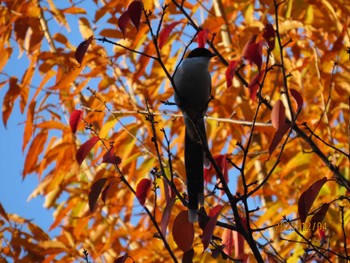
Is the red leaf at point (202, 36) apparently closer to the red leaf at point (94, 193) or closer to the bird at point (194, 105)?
the bird at point (194, 105)

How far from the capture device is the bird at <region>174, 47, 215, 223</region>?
7.71 feet

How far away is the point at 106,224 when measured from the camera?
363 cm

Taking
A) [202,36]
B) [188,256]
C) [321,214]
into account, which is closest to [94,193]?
[188,256]

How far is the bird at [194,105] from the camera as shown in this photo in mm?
2350

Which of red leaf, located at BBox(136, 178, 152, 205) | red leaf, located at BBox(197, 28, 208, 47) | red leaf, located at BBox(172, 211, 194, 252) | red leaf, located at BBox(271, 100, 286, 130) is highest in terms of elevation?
red leaf, located at BBox(197, 28, 208, 47)

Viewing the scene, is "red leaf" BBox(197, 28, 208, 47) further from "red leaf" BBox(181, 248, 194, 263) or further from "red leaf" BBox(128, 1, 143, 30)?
"red leaf" BBox(181, 248, 194, 263)

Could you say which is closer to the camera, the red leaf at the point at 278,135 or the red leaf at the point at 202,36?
the red leaf at the point at 278,135

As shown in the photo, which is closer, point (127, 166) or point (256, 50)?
point (256, 50)

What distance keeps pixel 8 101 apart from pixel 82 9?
2.26 ft

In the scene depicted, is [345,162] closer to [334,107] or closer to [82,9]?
[334,107]

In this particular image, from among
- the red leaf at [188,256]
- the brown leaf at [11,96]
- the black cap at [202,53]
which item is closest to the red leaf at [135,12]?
the red leaf at [188,256]

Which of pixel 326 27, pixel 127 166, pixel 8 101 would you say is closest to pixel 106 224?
pixel 127 166

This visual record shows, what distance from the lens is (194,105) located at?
112 inches

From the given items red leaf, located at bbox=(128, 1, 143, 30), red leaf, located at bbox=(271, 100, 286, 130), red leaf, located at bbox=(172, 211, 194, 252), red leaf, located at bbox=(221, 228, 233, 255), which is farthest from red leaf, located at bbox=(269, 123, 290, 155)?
red leaf, located at bbox=(128, 1, 143, 30)
